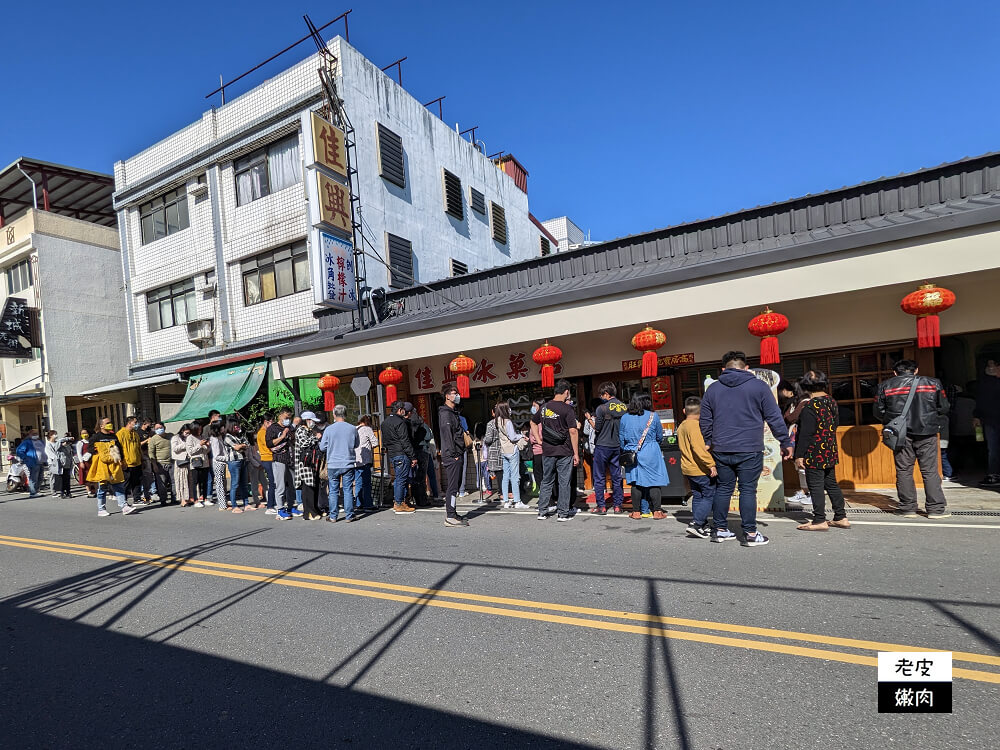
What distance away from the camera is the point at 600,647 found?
11.7ft

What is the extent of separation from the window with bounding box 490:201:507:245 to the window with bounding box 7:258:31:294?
1745 cm

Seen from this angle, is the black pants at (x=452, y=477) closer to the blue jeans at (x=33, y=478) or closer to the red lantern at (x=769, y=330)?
the red lantern at (x=769, y=330)

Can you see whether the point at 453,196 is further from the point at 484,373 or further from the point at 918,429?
the point at 918,429

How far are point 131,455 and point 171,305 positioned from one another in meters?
9.13

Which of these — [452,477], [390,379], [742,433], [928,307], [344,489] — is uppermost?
[928,307]

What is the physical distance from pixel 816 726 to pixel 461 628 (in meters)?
2.27

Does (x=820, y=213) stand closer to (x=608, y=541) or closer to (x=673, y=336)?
(x=673, y=336)

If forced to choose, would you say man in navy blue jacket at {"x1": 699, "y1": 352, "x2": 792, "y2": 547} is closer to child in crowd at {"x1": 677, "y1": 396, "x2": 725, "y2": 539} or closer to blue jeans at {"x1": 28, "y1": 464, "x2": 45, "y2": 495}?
child in crowd at {"x1": 677, "y1": 396, "x2": 725, "y2": 539}

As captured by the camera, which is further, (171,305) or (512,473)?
(171,305)

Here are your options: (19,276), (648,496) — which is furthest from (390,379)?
(19,276)

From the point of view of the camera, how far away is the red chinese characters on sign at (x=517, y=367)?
11.3 meters

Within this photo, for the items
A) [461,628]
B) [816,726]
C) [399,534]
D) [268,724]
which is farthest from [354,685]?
[399,534]

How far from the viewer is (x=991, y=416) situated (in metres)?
8.03

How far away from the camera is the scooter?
671 inches
